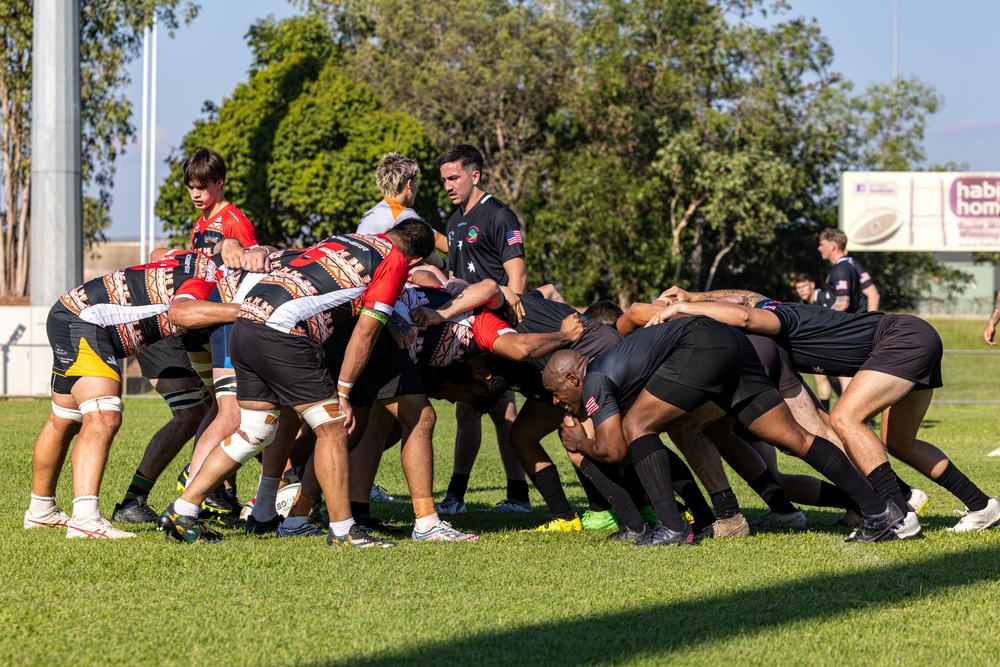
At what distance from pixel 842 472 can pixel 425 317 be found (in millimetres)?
2452

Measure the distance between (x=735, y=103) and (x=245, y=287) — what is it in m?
32.7

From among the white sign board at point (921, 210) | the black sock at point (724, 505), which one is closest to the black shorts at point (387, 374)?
the black sock at point (724, 505)

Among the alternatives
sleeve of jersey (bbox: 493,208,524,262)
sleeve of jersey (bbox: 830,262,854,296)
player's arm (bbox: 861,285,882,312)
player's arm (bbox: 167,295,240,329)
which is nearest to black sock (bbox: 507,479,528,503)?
sleeve of jersey (bbox: 493,208,524,262)

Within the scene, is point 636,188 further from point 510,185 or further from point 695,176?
point 510,185

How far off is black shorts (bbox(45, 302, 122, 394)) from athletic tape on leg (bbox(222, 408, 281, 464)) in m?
0.96

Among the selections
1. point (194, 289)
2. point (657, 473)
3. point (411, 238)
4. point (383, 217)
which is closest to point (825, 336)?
point (657, 473)

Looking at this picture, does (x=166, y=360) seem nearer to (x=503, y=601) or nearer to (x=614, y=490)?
(x=614, y=490)

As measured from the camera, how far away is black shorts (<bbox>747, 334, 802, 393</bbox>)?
267 inches

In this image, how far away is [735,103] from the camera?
37281 mm

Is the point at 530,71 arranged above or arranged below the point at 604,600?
above

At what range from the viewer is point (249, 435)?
243 inches

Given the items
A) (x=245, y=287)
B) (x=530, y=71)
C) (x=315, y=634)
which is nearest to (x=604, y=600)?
(x=315, y=634)

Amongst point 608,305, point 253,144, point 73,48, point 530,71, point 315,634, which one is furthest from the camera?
point 530,71

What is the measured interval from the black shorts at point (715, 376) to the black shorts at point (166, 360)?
3041 mm
